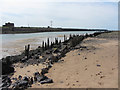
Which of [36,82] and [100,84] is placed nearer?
[100,84]

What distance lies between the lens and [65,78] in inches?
313

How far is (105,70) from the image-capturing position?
8.73m

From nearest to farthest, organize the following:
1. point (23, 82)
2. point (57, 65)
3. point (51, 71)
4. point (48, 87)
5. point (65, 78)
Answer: point (48, 87), point (23, 82), point (65, 78), point (51, 71), point (57, 65)

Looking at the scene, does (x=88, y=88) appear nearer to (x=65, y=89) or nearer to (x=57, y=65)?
(x=65, y=89)

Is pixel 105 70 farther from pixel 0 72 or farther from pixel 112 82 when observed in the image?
pixel 0 72

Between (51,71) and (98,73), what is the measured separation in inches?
114

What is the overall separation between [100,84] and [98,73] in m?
1.58

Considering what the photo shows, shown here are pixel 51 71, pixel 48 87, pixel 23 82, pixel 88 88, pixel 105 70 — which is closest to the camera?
pixel 88 88

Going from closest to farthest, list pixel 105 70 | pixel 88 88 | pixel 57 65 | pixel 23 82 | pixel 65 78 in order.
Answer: pixel 88 88
pixel 23 82
pixel 65 78
pixel 105 70
pixel 57 65

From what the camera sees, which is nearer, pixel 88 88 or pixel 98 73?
pixel 88 88

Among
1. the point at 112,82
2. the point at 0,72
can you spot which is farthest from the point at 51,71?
the point at 112,82

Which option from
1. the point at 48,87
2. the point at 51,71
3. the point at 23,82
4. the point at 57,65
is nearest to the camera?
the point at 48,87

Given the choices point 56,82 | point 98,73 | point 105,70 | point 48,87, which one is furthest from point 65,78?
point 105,70

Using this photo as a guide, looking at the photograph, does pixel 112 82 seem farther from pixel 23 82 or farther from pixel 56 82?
pixel 23 82
